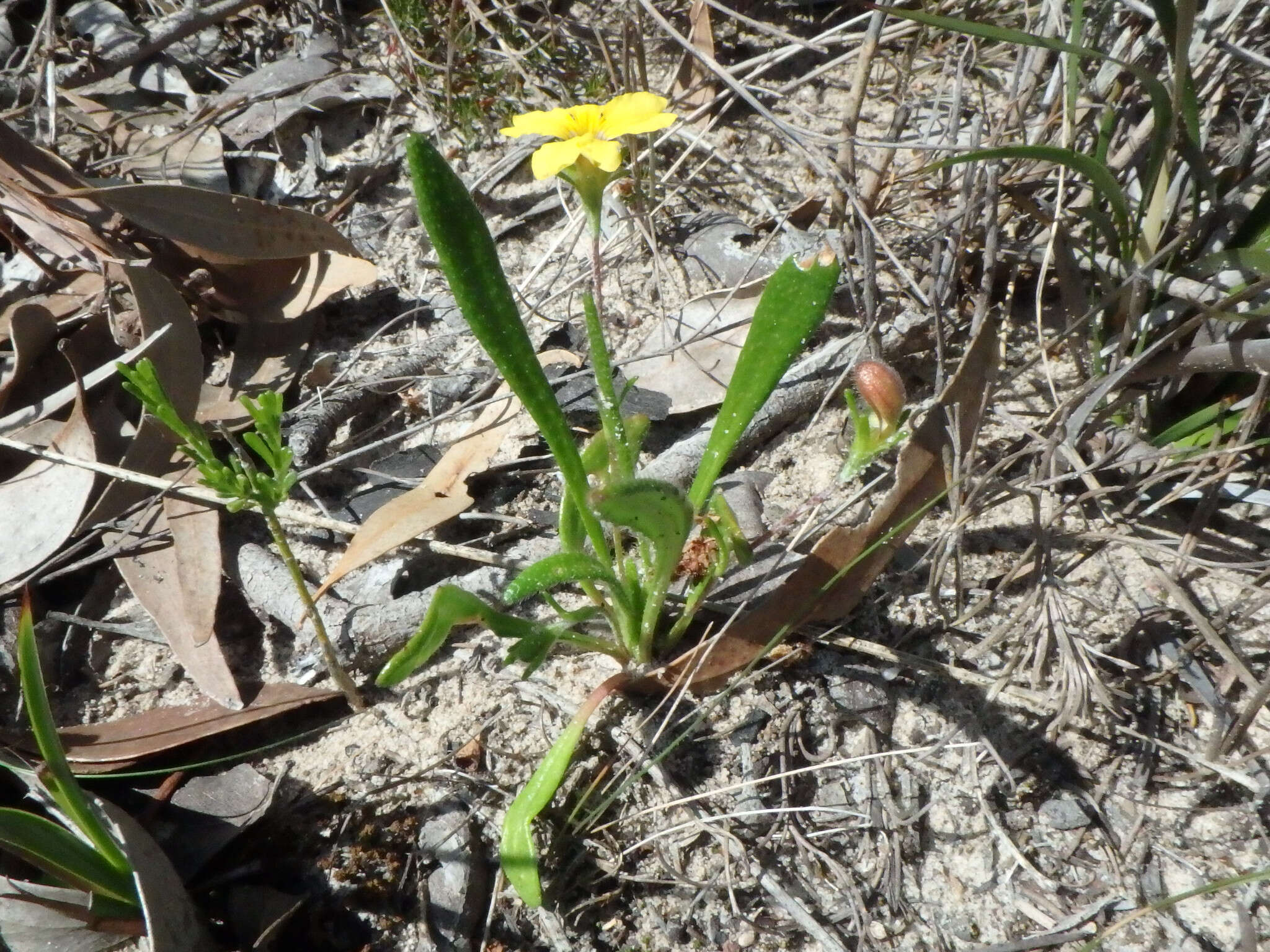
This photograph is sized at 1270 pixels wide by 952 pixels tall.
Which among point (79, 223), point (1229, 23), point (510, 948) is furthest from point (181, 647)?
point (1229, 23)

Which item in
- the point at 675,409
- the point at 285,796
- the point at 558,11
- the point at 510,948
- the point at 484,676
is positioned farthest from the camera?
the point at 558,11

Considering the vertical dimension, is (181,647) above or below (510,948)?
above

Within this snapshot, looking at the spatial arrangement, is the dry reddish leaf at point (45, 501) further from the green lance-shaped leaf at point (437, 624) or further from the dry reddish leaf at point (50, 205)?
the green lance-shaped leaf at point (437, 624)

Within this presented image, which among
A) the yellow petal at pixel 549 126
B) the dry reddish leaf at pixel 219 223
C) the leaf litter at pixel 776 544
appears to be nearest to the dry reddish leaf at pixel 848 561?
the leaf litter at pixel 776 544

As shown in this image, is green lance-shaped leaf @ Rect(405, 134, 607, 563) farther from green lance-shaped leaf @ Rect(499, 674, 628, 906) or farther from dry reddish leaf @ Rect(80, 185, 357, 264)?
dry reddish leaf @ Rect(80, 185, 357, 264)

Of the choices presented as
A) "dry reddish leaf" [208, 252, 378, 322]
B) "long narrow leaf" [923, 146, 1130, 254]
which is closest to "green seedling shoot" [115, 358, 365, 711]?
"dry reddish leaf" [208, 252, 378, 322]

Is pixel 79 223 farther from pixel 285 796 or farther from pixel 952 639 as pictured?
pixel 952 639
